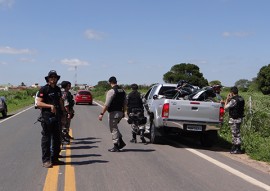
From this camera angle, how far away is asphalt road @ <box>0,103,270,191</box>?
666cm

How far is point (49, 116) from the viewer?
828 centimetres

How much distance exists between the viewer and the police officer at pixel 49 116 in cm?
820

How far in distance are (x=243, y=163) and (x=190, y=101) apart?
8.17ft

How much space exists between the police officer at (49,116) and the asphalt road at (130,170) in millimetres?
358

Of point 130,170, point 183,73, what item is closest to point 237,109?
point 130,170

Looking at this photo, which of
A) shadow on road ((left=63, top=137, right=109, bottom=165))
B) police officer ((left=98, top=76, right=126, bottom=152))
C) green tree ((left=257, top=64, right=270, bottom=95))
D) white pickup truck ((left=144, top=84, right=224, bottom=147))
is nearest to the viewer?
shadow on road ((left=63, top=137, right=109, bottom=165))

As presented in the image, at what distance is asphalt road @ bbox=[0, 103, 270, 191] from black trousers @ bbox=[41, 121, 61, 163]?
1.03 feet

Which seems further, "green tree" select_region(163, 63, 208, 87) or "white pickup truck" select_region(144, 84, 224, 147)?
"green tree" select_region(163, 63, 208, 87)

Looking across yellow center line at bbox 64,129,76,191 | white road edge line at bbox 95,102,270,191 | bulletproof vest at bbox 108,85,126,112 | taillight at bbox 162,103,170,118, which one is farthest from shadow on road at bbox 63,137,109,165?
white road edge line at bbox 95,102,270,191

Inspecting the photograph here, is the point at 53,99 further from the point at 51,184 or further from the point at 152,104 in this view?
the point at 152,104

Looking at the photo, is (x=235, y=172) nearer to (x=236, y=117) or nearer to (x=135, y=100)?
(x=236, y=117)

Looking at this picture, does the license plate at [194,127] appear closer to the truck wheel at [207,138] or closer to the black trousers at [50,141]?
the truck wheel at [207,138]

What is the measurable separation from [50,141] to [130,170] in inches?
70.3

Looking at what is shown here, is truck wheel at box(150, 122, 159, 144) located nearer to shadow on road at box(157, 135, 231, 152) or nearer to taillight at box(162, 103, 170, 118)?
shadow on road at box(157, 135, 231, 152)
